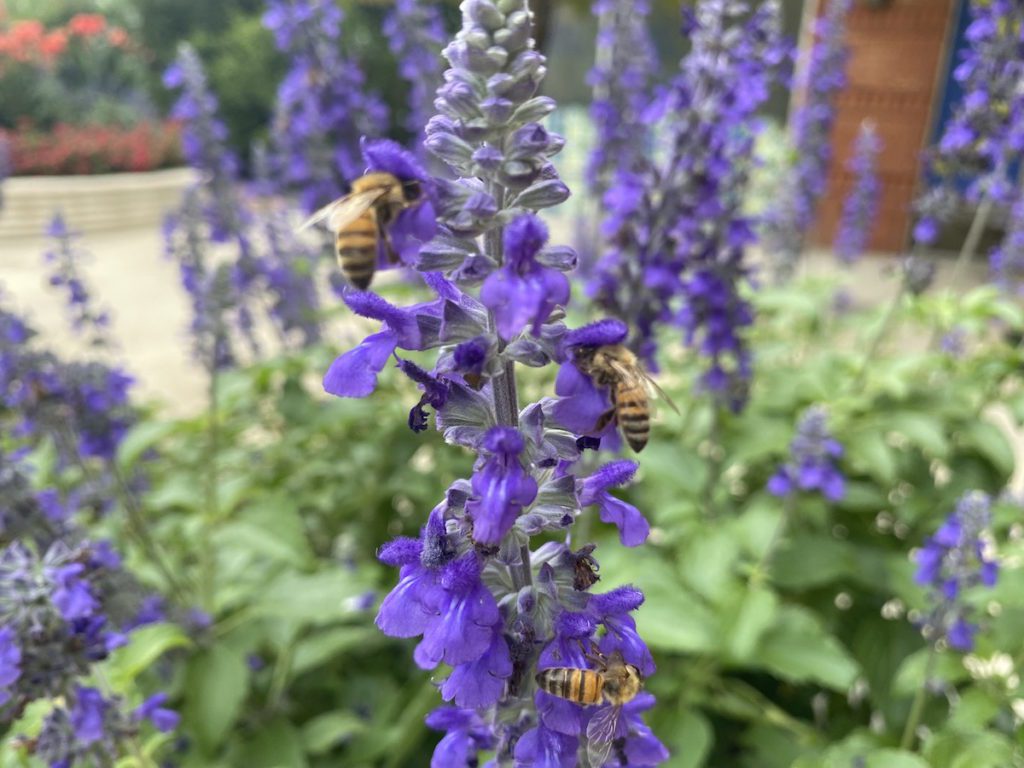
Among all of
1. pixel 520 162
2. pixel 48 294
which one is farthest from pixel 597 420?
pixel 48 294

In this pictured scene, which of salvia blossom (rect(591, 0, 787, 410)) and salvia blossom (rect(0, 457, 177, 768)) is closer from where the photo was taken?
salvia blossom (rect(0, 457, 177, 768))

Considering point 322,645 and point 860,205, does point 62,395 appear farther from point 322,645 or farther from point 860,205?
point 860,205

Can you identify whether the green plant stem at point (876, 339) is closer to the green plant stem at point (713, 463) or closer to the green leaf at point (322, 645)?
the green plant stem at point (713, 463)

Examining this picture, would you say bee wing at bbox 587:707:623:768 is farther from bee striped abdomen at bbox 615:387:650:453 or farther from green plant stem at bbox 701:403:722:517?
green plant stem at bbox 701:403:722:517

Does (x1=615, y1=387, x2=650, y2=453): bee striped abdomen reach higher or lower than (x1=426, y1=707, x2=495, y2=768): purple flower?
higher

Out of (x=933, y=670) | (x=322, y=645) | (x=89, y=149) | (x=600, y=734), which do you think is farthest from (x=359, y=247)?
(x=89, y=149)

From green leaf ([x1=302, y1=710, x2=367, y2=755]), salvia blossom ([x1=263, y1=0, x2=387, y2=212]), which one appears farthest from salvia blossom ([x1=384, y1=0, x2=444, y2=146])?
A: green leaf ([x1=302, y1=710, x2=367, y2=755])
